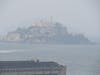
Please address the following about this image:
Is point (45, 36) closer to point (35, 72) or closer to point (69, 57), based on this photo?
point (69, 57)

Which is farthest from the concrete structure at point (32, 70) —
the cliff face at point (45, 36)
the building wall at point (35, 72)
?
the cliff face at point (45, 36)

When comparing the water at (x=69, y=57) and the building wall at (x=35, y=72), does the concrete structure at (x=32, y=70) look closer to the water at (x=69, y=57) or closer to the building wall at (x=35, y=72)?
the building wall at (x=35, y=72)

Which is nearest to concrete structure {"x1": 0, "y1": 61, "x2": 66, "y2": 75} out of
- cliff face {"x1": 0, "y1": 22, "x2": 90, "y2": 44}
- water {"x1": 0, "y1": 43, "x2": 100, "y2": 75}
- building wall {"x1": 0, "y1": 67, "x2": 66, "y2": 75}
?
building wall {"x1": 0, "y1": 67, "x2": 66, "y2": 75}

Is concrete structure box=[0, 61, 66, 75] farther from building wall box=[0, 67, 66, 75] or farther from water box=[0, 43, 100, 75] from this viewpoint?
water box=[0, 43, 100, 75]

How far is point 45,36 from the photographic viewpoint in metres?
19.2

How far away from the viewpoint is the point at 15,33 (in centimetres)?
1917

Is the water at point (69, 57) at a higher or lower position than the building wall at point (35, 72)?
lower

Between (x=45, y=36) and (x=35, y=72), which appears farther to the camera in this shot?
(x=45, y=36)

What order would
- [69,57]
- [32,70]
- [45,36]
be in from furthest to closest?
1. [45,36]
2. [69,57]
3. [32,70]

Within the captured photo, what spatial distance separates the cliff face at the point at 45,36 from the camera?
1900cm

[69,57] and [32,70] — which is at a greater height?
[32,70]

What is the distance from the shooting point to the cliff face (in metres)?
19.0

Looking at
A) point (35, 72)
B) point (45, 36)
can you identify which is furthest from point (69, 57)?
point (35, 72)

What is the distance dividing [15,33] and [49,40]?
8.58 ft
